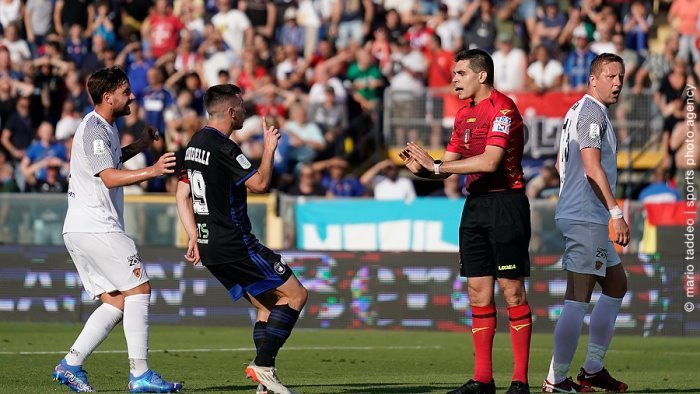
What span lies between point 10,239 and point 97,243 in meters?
8.71

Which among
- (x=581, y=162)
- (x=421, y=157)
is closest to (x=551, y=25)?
(x=581, y=162)

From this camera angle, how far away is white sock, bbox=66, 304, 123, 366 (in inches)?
376

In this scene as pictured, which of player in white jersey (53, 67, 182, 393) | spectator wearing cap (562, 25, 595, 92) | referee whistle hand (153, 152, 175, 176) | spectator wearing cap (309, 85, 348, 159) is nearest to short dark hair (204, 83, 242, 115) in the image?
referee whistle hand (153, 152, 175, 176)

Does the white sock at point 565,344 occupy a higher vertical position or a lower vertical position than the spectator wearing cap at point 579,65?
lower

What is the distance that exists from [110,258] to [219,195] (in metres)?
1.07

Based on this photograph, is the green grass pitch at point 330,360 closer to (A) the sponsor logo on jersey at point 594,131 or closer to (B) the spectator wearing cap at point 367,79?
(A) the sponsor logo on jersey at point 594,131

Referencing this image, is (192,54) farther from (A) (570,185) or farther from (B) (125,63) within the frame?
(A) (570,185)

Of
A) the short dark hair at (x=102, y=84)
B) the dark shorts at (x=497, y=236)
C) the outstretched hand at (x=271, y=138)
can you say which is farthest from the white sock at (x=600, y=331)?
the short dark hair at (x=102, y=84)

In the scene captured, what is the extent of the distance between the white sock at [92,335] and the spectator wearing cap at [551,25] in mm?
14756

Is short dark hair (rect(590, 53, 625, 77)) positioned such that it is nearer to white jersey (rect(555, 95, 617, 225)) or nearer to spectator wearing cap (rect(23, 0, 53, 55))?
white jersey (rect(555, 95, 617, 225))

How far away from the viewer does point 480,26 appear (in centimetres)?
2311

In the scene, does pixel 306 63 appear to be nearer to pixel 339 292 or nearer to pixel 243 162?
pixel 339 292

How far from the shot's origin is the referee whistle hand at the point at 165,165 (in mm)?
8969

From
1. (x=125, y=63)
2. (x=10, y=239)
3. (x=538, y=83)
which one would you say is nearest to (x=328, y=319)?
(x=10, y=239)
